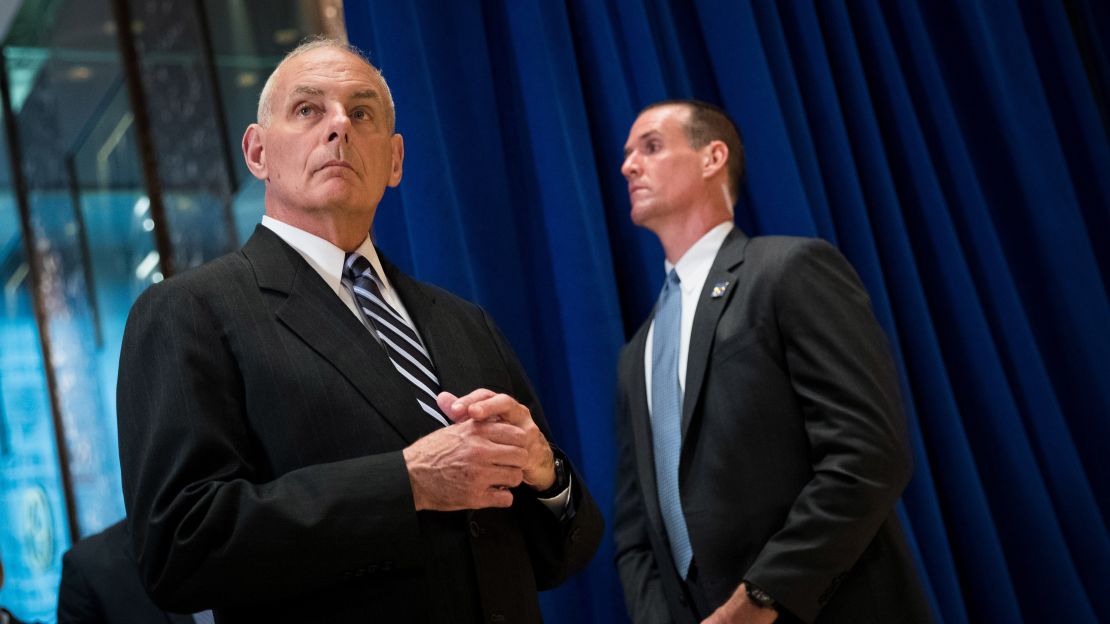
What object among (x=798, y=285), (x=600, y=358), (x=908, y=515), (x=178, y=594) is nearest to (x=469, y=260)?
(x=600, y=358)

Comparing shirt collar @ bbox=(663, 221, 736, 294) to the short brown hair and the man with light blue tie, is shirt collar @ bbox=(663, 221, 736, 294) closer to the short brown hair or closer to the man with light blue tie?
the man with light blue tie

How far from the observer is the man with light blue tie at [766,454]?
194cm

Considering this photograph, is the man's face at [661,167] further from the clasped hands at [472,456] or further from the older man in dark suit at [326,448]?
the clasped hands at [472,456]

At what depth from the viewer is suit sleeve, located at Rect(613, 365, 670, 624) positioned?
7.13ft

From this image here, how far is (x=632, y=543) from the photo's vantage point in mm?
2295

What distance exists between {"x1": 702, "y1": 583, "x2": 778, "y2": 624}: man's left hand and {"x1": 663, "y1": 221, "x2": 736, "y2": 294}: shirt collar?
0.70 metres

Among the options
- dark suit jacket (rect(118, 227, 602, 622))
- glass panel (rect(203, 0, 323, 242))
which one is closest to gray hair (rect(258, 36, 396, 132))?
dark suit jacket (rect(118, 227, 602, 622))

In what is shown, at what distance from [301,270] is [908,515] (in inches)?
76.2

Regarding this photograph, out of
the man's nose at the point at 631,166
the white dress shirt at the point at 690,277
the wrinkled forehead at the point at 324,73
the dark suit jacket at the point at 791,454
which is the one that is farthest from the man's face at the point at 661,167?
the wrinkled forehead at the point at 324,73

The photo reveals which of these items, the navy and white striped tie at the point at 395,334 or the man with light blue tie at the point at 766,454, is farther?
the man with light blue tie at the point at 766,454

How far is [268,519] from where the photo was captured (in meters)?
1.21

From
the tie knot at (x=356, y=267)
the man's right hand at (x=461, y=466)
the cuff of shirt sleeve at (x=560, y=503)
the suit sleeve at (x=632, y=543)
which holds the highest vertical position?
the tie knot at (x=356, y=267)

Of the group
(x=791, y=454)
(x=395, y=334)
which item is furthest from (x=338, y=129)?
(x=791, y=454)

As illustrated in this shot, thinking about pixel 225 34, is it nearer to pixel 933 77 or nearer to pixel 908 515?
pixel 933 77
